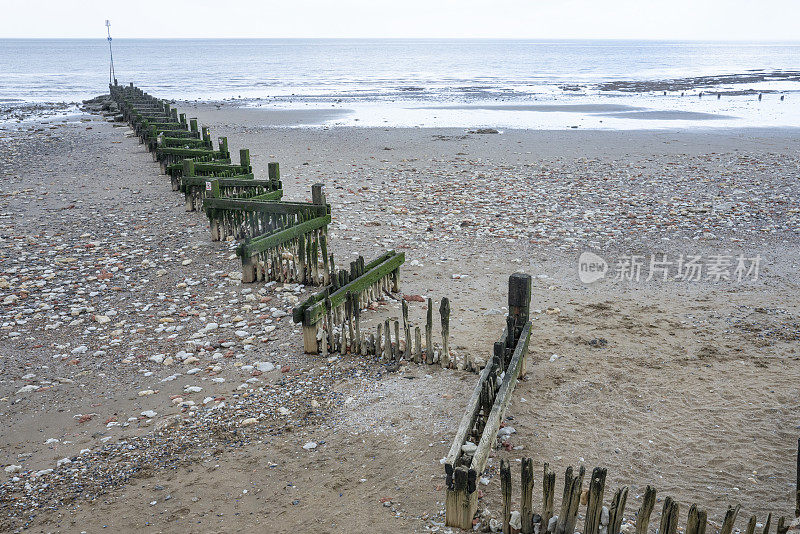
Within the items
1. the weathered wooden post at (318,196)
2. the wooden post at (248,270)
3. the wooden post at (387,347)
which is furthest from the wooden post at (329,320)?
the weathered wooden post at (318,196)

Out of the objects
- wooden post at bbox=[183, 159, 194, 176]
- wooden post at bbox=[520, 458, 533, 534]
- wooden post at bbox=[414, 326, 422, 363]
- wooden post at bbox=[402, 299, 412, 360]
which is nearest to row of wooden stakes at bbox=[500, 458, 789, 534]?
wooden post at bbox=[520, 458, 533, 534]

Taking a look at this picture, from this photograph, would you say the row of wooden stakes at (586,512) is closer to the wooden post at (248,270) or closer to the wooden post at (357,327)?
the wooden post at (357,327)

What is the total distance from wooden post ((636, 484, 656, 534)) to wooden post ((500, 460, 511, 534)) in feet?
2.77

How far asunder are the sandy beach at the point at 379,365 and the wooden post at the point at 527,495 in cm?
55

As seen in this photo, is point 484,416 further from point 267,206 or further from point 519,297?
point 267,206

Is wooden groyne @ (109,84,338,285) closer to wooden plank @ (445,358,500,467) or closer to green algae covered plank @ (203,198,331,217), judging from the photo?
green algae covered plank @ (203,198,331,217)

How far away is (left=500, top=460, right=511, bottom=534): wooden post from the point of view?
4.25 meters

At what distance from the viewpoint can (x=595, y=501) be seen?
4117 mm

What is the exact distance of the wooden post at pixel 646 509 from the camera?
12.8ft

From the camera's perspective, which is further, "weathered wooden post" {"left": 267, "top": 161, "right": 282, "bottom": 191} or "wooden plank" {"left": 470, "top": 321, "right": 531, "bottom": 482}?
"weathered wooden post" {"left": 267, "top": 161, "right": 282, "bottom": 191}

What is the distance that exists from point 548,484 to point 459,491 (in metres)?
0.67

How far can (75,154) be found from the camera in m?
22.8

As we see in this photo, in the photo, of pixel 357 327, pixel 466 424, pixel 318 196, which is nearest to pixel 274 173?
pixel 318 196

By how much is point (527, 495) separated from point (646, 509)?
2.49ft
